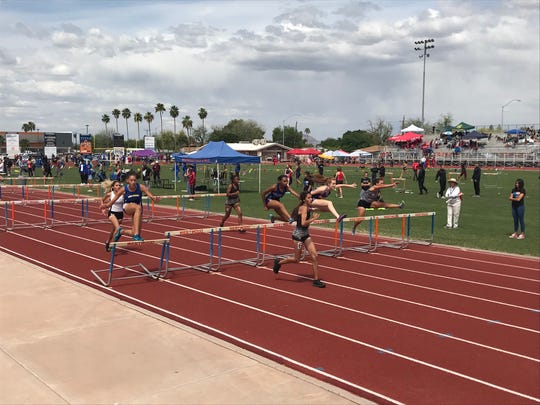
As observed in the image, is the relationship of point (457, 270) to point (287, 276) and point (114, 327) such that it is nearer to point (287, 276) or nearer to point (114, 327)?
point (287, 276)

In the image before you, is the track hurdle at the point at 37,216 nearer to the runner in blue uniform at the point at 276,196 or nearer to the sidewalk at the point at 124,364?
the runner in blue uniform at the point at 276,196

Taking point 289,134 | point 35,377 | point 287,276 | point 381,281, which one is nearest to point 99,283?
point 287,276

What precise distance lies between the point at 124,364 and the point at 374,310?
4225 millimetres

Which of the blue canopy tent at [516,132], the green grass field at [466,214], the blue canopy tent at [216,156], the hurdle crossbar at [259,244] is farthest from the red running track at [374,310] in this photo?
the blue canopy tent at [516,132]

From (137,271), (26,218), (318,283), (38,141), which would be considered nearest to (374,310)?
(318,283)

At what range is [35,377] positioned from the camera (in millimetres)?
5836

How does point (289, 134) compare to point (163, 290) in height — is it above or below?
above

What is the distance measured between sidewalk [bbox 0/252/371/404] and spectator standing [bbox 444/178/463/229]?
1284cm

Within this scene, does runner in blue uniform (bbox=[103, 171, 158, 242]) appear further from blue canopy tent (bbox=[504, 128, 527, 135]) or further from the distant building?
the distant building

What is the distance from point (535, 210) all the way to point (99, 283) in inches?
799

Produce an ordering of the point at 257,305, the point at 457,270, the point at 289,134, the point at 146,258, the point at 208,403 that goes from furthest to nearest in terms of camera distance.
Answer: the point at 289,134 → the point at 146,258 → the point at 457,270 → the point at 257,305 → the point at 208,403

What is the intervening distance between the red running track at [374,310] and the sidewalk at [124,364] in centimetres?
46

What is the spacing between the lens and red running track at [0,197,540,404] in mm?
6223

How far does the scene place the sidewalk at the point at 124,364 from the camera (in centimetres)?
546
